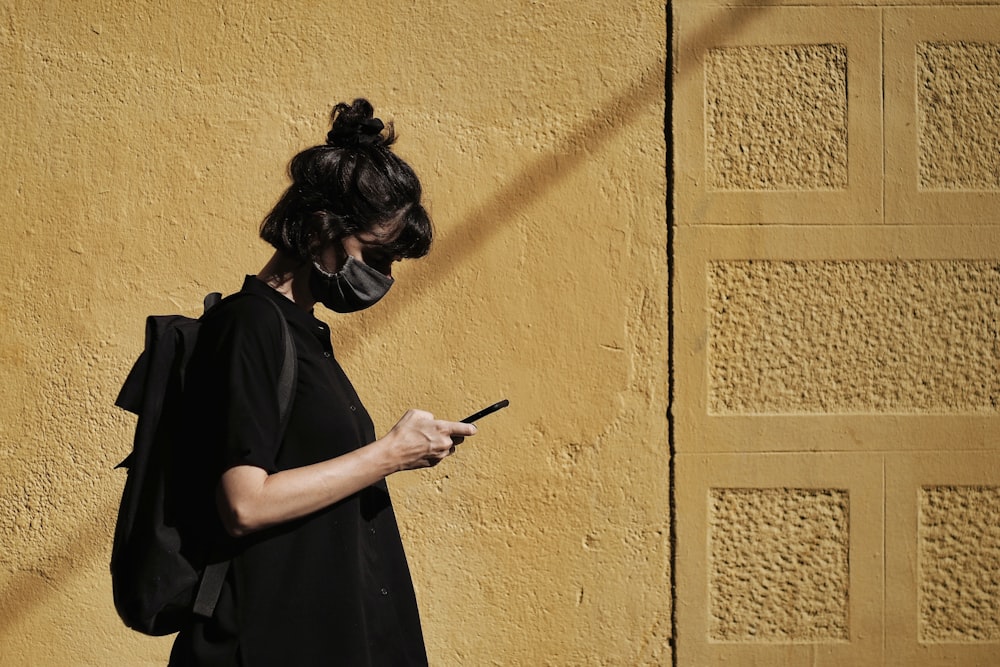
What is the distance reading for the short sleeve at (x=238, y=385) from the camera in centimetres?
191

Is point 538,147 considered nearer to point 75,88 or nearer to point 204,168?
point 204,168

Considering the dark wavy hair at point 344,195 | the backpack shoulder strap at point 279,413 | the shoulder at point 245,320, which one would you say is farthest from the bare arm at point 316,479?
the dark wavy hair at point 344,195

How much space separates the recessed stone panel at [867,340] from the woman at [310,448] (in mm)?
1870

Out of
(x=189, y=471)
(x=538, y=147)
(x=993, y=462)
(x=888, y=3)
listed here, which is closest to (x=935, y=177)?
(x=888, y=3)

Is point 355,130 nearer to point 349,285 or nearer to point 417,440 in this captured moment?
point 349,285

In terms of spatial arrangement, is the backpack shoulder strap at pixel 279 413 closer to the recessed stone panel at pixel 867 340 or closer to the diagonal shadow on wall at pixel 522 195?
the diagonal shadow on wall at pixel 522 195

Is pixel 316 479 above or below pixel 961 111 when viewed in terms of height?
below

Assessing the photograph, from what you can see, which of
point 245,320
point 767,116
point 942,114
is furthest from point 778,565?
point 245,320

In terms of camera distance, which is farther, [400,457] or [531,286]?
[531,286]

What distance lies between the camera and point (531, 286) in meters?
3.86

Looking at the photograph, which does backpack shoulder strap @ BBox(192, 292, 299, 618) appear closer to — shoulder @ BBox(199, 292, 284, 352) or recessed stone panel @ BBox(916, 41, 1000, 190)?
shoulder @ BBox(199, 292, 284, 352)

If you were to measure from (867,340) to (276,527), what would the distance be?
2.52m

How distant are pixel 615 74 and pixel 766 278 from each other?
901 mm

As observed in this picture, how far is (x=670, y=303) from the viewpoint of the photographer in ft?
12.6
